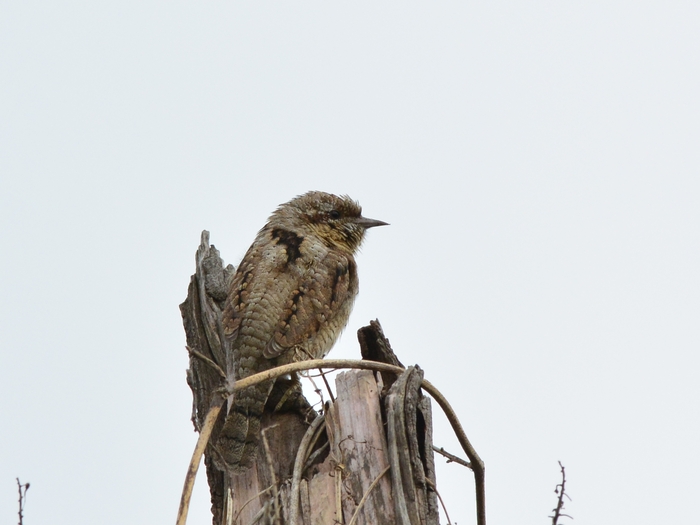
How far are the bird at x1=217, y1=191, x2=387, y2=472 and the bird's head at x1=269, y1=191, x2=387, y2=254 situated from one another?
0.10 meters

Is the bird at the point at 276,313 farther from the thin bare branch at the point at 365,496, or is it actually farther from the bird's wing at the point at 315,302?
the thin bare branch at the point at 365,496

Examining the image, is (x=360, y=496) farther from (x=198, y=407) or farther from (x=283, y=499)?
(x=198, y=407)

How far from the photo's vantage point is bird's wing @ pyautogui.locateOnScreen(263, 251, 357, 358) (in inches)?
207

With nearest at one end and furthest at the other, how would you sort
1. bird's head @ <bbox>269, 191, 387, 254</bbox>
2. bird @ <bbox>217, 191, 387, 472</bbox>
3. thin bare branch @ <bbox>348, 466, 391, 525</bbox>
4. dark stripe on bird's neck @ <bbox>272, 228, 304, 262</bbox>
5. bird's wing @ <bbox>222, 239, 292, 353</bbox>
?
1. thin bare branch @ <bbox>348, 466, 391, 525</bbox>
2. bird @ <bbox>217, 191, 387, 472</bbox>
3. bird's wing @ <bbox>222, 239, 292, 353</bbox>
4. dark stripe on bird's neck @ <bbox>272, 228, 304, 262</bbox>
5. bird's head @ <bbox>269, 191, 387, 254</bbox>

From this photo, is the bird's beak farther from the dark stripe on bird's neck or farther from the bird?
the dark stripe on bird's neck

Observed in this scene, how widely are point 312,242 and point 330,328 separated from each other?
2.53 ft

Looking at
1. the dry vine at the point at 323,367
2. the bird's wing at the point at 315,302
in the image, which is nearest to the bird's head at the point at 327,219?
the bird's wing at the point at 315,302

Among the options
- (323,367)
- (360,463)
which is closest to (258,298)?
(360,463)

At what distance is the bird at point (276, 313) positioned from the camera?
4.73m

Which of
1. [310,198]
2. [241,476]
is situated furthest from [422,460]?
[310,198]

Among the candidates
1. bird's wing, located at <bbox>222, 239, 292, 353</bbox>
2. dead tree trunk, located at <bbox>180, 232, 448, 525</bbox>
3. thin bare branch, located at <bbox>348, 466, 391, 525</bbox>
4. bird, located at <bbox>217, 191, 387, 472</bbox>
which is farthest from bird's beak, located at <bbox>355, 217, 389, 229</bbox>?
thin bare branch, located at <bbox>348, 466, 391, 525</bbox>

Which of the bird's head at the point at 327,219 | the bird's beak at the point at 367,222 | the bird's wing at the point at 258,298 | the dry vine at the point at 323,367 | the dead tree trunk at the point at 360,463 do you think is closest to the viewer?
the dry vine at the point at 323,367

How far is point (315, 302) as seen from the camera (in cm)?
550

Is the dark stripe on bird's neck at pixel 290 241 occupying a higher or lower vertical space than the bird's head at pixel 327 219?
lower
